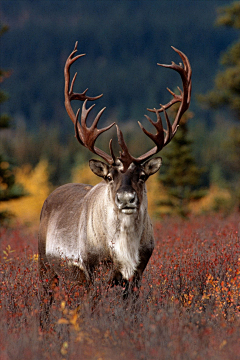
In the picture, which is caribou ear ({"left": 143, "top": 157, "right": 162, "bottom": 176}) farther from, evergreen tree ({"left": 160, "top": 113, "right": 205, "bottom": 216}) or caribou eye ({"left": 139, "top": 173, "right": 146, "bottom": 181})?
evergreen tree ({"left": 160, "top": 113, "right": 205, "bottom": 216})

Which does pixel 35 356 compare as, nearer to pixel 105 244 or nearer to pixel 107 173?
pixel 105 244

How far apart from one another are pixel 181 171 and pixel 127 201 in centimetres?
1460

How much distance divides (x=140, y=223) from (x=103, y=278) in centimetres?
76

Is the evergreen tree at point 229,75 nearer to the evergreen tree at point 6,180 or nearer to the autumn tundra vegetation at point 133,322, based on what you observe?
the evergreen tree at point 6,180

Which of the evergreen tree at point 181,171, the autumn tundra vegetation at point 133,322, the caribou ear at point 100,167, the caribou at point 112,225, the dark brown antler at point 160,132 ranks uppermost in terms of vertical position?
the dark brown antler at point 160,132

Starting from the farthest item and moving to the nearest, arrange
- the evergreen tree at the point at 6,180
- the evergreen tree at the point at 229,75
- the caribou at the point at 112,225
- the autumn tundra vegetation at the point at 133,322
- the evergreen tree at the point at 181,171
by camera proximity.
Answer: the evergreen tree at the point at 229,75 < the evergreen tree at the point at 181,171 < the evergreen tree at the point at 6,180 < the caribou at the point at 112,225 < the autumn tundra vegetation at the point at 133,322

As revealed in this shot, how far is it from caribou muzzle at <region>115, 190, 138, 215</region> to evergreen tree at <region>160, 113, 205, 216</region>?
45.8 feet

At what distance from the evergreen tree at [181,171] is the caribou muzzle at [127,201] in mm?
13967

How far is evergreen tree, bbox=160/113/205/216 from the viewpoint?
18672mm

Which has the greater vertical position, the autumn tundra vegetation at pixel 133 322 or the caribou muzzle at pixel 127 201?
the caribou muzzle at pixel 127 201

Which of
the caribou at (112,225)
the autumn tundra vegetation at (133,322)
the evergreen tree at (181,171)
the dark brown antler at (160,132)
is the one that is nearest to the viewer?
the autumn tundra vegetation at (133,322)

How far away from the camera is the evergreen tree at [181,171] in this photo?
1867cm

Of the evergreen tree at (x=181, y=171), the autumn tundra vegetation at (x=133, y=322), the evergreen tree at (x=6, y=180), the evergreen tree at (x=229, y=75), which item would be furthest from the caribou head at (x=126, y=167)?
the evergreen tree at (x=229, y=75)

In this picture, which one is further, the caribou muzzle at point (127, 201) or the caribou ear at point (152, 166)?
the caribou ear at point (152, 166)
